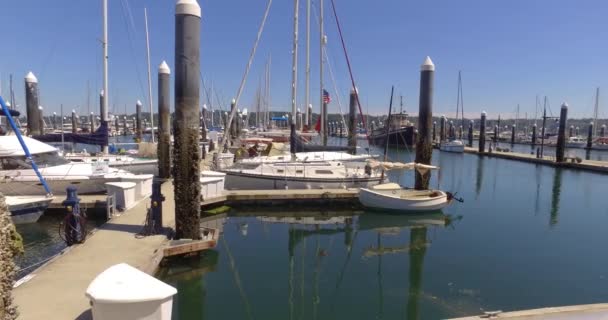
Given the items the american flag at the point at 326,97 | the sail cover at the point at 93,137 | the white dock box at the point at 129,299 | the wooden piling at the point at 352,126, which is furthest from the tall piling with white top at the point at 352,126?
the white dock box at the point at 129,299

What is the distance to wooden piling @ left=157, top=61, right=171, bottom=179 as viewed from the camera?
2333cm

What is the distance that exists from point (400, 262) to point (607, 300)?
5691mm

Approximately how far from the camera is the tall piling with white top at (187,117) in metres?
10.8

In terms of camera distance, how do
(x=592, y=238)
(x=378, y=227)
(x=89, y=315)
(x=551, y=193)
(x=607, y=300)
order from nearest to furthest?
(x=89, y=315), (x=607, y=300), (x=592, y=238), (x=378, y=227), (x=551, y=193)

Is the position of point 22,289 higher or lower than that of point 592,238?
higher

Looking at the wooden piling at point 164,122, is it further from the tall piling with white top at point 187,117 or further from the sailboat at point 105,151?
the tall piling with white top at point 187,117

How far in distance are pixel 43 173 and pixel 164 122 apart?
7.00m

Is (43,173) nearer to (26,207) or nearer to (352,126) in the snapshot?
(26,207)

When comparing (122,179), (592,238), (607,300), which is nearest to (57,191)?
(122,179)

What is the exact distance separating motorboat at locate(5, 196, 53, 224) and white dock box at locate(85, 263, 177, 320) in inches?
446

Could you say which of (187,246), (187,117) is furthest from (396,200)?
(187,117)

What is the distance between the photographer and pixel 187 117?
36.9 ft

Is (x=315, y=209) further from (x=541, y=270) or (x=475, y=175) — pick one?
(x=475, y=175)

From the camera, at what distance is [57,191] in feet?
60.4
